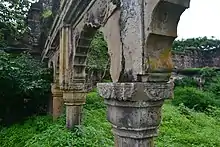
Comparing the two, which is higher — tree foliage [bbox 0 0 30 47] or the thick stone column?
tree foliage [bbox 0 0 30 47]

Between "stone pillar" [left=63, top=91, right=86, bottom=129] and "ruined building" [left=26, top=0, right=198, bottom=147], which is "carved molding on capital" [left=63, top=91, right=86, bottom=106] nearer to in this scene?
"stone pillar" [left=63, top=91, right=86, bottom=129]

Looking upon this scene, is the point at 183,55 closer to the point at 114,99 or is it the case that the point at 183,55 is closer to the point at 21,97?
the point at 21,97

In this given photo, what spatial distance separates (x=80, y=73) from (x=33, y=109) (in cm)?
410

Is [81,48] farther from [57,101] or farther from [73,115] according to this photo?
[57,101]

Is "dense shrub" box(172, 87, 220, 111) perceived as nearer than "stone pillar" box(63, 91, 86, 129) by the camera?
No

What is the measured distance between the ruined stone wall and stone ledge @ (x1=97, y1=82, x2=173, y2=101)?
1539 cm

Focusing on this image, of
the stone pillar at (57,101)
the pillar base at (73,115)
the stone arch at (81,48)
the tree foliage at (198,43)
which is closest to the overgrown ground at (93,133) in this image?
the pillar base at (73,115)

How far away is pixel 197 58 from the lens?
17922 mm

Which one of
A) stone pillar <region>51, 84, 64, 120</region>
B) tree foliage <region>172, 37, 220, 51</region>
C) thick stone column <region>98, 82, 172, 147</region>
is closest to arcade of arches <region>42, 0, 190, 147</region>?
thick stone column <region>98, 82, 172, 147</region>

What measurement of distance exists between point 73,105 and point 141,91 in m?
3.62

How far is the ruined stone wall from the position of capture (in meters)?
17.1

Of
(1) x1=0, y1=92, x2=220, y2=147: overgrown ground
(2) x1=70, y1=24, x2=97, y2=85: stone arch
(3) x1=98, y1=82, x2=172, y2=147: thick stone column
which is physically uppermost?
(2) x1=70, y1=24, x2=97, y2=85: stone arch

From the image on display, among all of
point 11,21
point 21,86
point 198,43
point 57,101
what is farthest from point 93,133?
point 198,43

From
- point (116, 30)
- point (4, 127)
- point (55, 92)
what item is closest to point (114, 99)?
point (116, 30)
